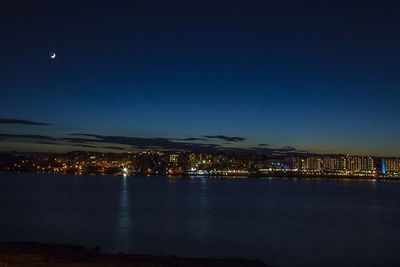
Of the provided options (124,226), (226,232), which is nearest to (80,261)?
(226,232)

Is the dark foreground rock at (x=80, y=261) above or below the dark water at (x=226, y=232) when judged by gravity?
above

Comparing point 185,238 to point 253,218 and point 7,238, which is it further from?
point 253,218

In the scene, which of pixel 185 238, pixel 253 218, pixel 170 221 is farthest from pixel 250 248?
pixel 253 218

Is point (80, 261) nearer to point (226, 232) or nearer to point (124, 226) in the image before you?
point (226, 232)

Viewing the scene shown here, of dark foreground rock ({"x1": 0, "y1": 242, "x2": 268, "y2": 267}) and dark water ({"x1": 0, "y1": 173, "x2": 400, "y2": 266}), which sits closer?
dark foreground rock ({"x1": 0, "y1": 242, "x2": 268, "y2": 267})

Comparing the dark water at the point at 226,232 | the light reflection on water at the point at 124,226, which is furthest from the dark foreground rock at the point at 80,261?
the light reflection on water at the point at 124,226

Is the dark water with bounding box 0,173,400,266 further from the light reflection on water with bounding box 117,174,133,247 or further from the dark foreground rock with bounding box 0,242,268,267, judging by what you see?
the dark foreground rock with bounding box 0,242,268,267

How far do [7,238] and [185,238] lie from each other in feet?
32.4

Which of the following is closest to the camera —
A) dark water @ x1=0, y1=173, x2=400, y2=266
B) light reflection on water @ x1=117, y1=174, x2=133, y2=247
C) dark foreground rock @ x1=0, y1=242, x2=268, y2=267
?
Result: dark foreground rock @ x1=0, y1=242, x2=268, y2=267

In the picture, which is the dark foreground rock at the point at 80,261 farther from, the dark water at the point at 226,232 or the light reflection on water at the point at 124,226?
the light reflection on water at the point at 124,226

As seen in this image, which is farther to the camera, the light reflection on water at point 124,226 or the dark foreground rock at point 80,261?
the light reflection on water at point 124,226

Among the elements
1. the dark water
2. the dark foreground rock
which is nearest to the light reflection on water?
the dark water

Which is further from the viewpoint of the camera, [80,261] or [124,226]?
[124,226]

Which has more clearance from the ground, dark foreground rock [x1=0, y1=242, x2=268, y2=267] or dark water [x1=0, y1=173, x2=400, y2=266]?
dark foreground rock [x1=0, y1=242, x2=268, y2=267]
